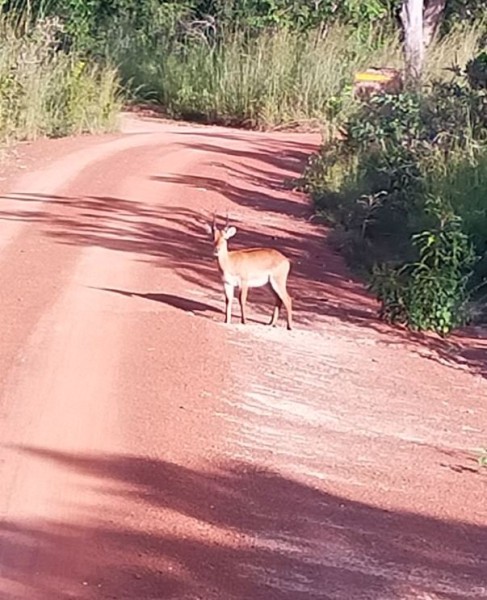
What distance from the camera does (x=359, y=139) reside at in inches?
747

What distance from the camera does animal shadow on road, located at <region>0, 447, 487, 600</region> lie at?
664cm

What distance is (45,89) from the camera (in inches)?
997

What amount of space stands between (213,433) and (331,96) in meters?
19.9

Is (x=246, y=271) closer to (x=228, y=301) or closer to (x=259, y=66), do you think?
(x=228, y=301)

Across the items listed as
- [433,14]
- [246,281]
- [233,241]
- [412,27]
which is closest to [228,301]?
[246,281]

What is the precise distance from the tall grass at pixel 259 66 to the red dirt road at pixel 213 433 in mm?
13107

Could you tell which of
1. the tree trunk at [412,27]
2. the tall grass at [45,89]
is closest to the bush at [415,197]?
the tall grass at [45,89]

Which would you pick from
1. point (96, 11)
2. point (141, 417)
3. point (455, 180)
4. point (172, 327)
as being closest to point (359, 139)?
point (455, 180)

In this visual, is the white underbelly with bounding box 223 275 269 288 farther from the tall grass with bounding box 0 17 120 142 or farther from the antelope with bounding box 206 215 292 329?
the tall grass with bounding box 0 17 120 142

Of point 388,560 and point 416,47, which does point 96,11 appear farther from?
point 388,560

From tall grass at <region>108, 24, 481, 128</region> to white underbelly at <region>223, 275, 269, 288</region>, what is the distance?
1556 centimetres

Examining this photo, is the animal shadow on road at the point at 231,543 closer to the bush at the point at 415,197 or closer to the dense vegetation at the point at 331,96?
the bush at the point at 415,197

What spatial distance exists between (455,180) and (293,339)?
4.34 metres

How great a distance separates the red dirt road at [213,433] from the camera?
692cm
